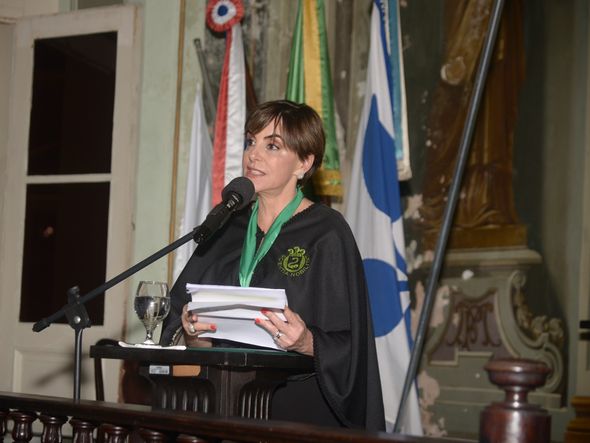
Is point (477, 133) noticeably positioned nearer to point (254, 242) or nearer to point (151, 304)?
point (254, 242)

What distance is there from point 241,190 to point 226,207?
0.09 m

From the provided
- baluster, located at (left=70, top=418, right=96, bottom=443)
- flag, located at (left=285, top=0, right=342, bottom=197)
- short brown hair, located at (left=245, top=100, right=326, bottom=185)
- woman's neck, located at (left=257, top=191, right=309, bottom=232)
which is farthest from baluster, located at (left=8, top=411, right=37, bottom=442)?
flag, located at (left=285, top=0, right=342, bottom=197)

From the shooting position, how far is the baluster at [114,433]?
224 centimetres

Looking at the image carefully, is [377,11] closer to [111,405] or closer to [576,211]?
[576,211]

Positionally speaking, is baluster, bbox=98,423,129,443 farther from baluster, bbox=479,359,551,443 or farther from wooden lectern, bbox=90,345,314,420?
baluster, bbox=479,359,551,443

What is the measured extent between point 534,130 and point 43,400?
11.3 feet

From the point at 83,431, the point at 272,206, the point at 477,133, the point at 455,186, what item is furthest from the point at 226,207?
the point at 477,133

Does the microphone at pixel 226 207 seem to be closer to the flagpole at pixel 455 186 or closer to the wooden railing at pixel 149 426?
the wooden railing at pixel 149 426

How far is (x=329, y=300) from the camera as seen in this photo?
116 inches

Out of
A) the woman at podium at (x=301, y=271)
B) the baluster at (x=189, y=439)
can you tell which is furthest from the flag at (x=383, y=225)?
the baluster at (x=189, y=439)

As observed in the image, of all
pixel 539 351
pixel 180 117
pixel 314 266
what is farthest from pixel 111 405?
pixel 180 117

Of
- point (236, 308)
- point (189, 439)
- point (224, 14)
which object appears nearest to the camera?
point (189, 439)

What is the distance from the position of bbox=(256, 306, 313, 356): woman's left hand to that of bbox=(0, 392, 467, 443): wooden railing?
0.39m

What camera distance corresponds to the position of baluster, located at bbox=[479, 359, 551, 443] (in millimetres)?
1599
